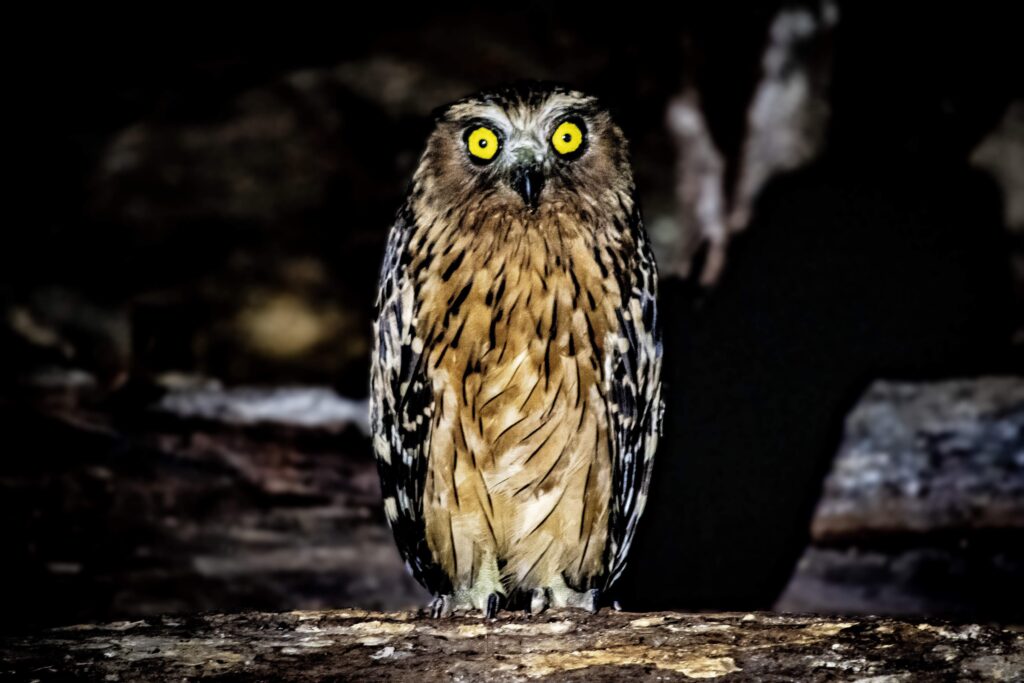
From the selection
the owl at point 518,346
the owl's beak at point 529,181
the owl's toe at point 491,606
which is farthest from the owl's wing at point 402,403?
the owl's beak at point 529,181

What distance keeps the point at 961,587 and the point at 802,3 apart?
1.75m

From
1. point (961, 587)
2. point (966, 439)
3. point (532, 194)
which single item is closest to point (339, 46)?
point (532, 194)

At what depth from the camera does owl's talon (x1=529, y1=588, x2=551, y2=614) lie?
1.57 metres

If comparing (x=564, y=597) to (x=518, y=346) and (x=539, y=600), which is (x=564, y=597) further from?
(x=518, y=346)

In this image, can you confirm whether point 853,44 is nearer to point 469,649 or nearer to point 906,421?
point 906,421

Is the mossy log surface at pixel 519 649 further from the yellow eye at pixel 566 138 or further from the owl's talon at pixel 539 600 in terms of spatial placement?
the yellow eye at pixel 566 138

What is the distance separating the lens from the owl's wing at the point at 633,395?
1.59 meters

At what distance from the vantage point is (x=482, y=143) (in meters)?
1.55

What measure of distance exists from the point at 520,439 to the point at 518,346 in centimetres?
16

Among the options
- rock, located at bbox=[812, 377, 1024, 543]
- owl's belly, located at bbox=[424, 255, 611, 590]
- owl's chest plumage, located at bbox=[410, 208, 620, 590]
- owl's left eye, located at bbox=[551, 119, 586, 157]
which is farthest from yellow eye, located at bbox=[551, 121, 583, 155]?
rock, located at bbox=[812, 377, 1024, 543]

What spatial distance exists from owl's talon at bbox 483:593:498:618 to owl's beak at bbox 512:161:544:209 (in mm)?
655

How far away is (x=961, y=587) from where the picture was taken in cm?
262

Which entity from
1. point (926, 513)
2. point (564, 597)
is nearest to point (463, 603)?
point (564, 597)

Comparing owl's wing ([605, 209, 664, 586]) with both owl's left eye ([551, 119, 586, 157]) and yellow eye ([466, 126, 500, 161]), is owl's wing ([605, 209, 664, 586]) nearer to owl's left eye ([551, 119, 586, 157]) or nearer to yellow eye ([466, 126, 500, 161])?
owl's left eye ([551, 119, 586, 157])
